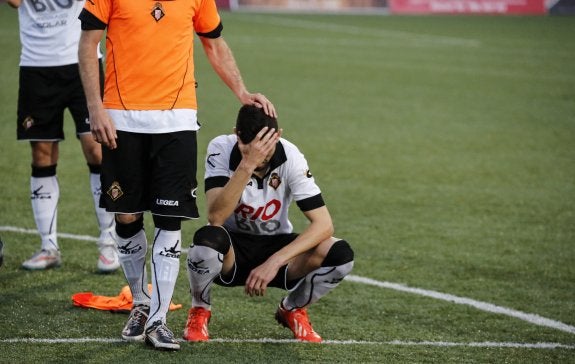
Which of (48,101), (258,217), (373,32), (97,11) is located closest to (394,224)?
(48,101)

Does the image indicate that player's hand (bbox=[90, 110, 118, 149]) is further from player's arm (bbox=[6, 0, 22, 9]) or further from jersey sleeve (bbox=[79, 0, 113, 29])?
player's arm (bbox=[6, 0, 22, 9])

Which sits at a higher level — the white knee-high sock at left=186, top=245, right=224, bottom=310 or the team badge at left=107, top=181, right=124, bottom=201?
the team badge at left=107, top=181, right=124, bottom=201

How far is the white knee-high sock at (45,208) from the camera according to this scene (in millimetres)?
7281

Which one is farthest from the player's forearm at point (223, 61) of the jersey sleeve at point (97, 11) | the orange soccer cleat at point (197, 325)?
the orange soccer cleat at point (197, 325)

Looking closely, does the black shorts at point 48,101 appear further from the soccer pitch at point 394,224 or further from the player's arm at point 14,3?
the soccer pitch at point 394,224

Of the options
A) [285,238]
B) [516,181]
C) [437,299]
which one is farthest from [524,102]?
[285,238]

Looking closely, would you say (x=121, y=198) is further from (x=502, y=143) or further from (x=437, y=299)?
(x=502, y=143)

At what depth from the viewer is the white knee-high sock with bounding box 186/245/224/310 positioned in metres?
5.50

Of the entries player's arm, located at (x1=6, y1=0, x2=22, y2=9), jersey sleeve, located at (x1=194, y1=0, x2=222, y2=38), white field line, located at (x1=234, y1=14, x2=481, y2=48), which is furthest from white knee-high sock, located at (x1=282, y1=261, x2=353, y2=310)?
white field line, located at (x1=234, y1=14, x2=481, y2=48)

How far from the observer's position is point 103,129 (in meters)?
5.31

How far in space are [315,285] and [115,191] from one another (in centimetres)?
119

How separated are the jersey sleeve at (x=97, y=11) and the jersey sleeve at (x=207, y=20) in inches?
21.9

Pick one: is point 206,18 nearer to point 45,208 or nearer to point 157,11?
point 157,11

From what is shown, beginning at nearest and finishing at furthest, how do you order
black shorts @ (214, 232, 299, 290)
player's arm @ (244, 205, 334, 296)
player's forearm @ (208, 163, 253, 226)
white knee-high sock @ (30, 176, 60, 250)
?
player's forearm @ (208, 163, 253, 226)
player's arm @ (244, 205, 334, 296)
black shorts @ (214, 232, 299, 290)
white knee-high sock @ (30, 176, 60, 250)
